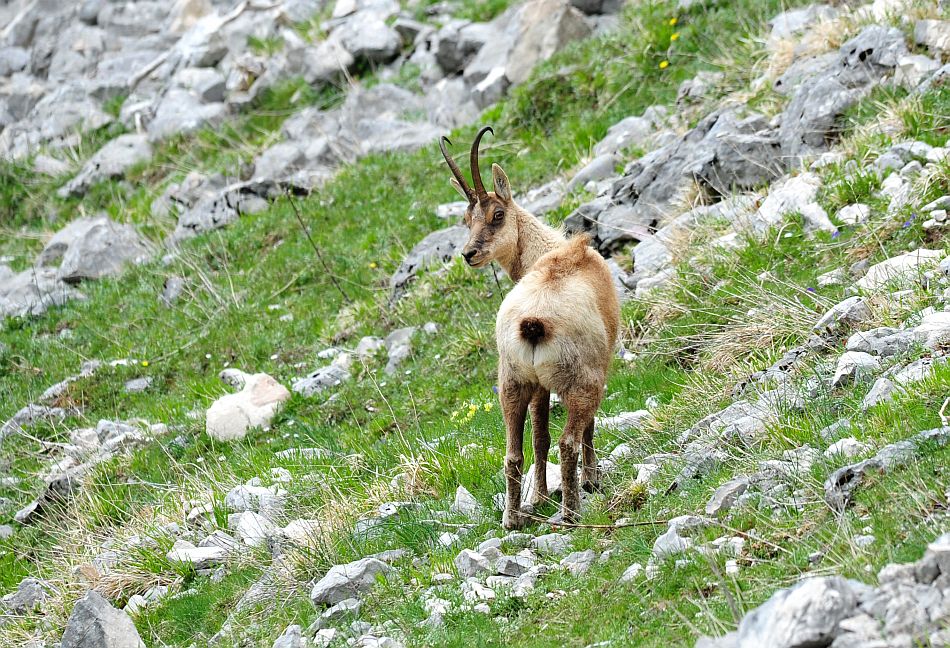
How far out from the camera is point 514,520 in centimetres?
677

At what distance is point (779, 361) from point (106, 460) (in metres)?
7.26

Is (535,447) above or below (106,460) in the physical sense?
above

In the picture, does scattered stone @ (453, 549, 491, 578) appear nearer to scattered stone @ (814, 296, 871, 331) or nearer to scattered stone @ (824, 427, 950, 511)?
scattered stone @ (824, 427, 950, 511)

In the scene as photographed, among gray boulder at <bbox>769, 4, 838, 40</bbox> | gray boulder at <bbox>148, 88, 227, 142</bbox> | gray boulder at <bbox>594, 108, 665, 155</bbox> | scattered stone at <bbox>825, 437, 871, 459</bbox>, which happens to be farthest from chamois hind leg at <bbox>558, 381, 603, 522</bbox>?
gray boulder at <bbox>148, 88, 227, 142</bbox>

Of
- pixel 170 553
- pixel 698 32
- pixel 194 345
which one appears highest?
pixel 698 32

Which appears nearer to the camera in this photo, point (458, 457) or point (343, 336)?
point (458, 457)

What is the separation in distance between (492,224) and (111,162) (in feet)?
46.6

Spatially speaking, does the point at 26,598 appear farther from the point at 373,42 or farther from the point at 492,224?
the point at 373,42

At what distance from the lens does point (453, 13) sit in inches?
817

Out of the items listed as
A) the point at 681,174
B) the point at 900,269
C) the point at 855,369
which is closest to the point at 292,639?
the point at 855,369

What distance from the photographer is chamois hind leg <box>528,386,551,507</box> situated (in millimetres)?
6750

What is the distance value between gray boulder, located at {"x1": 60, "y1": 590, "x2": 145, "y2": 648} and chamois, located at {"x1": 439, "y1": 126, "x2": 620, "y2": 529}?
99.9 inches

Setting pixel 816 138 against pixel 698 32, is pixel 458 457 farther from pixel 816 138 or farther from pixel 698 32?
pixel 698 32

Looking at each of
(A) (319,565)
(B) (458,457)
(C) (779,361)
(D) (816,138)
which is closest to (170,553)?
(A) (319,565)
